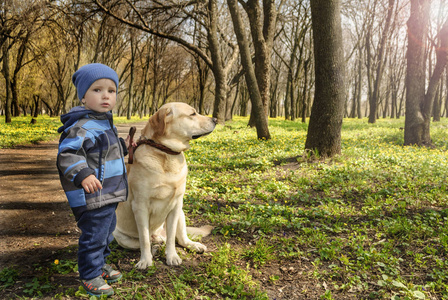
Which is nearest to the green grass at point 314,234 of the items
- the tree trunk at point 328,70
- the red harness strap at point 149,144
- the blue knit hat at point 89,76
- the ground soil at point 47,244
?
the ground soil at point 47,244

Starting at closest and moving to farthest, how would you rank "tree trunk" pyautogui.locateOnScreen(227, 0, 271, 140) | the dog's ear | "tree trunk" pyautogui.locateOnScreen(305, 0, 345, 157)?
the dog's ear < "tree trunk" pyautogui.locateOnScreen(305, 0, 345, 157) < "tree trunk" pyautogui.locateOnScreen(227, 0, 271, 140)

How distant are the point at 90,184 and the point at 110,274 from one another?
108 centimetres

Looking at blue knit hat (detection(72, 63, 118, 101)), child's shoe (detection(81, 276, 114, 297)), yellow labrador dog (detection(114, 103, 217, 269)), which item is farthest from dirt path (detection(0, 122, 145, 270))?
blue knit hat (detection(72, 63, 118, 101))

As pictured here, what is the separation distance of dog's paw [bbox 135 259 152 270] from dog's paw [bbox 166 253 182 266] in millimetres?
195

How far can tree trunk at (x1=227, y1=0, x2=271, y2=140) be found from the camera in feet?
36.8

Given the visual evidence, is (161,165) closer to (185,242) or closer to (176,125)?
(176,125)

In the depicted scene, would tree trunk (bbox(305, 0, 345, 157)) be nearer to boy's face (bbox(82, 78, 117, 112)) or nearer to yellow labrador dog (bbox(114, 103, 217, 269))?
yellow labrador dog (bbox(114, 103, 217, 269))

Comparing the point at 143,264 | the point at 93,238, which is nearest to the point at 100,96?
the point at 93,238

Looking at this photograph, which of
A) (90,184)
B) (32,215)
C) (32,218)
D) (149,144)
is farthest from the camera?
(32,215)

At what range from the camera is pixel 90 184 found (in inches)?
92.3

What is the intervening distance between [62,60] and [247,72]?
3120cm

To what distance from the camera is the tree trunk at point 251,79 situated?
11.2 m

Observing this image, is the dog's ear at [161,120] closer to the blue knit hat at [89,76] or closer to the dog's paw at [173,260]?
the blue knit hat at [89,76]

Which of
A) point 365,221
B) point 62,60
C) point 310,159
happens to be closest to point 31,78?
point 62,60
